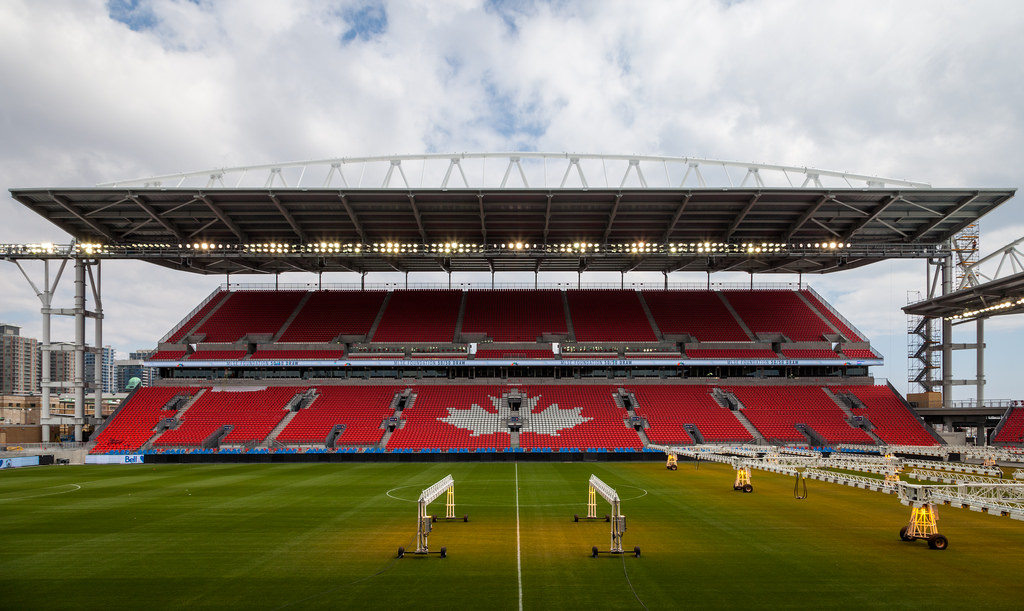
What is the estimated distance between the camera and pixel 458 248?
53.5 m

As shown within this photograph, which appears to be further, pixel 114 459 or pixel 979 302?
pixel 979 302

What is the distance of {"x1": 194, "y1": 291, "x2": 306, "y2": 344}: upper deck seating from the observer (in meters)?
61.0

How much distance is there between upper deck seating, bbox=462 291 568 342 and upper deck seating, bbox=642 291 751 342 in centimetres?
995

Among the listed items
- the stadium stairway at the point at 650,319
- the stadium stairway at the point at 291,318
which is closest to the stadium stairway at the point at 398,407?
the stadium stairway at the point at 291,318

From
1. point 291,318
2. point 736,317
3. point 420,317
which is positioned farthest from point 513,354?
point 291,318

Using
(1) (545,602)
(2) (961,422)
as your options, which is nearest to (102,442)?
(1) (545,602)

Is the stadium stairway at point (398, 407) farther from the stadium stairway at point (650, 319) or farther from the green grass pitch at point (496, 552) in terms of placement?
the stadium stairway at point (650, 319)

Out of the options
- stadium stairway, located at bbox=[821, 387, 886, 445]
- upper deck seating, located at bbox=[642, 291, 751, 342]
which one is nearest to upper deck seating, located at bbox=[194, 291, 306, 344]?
upper deck seating, located at bbox=[642, 291, 751, 342]

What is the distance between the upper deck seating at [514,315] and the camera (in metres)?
60.9

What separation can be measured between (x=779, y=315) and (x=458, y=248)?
3354 cm

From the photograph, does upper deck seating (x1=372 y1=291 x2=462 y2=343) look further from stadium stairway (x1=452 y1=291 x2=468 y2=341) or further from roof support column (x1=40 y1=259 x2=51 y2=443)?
roof support column (x1=40 y1=259 x2=51 y2=443)

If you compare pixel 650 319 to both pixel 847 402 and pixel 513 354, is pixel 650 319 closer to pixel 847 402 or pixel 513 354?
pixel 513 354

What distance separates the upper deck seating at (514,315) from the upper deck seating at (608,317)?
1.65 m

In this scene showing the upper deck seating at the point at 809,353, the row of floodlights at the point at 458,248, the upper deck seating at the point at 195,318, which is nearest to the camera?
the row of floodlights at the point at 458,248
